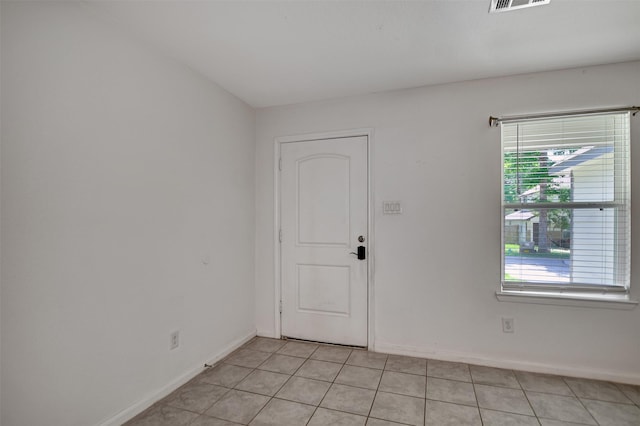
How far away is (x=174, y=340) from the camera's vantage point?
7.49ft

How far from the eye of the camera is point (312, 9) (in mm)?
1761

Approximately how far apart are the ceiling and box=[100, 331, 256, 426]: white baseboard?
237cm

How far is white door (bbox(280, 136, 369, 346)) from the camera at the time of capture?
9.82 ft

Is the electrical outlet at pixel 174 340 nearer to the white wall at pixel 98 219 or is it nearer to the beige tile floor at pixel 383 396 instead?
the white wall at pixel 98 219

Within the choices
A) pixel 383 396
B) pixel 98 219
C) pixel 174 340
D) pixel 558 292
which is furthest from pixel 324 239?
pixel 558 292

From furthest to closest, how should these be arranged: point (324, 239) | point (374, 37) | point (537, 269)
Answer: point (324, 239)
point (537, 269)
point (374, 37)

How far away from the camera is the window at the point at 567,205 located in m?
2.38

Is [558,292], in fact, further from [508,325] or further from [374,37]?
[374,37]

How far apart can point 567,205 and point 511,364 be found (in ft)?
4.51

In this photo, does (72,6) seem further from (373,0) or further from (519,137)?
(519,137)

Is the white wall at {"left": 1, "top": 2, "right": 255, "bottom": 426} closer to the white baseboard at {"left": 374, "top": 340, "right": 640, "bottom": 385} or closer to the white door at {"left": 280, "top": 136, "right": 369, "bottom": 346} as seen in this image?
the white door at {"left": 280, "top": 136, "right": 369, "bottom": 346}

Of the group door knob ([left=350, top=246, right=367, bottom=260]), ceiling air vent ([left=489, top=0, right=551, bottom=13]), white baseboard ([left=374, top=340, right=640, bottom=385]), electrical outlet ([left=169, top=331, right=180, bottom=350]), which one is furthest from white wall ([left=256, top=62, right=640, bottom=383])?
electrical outlet ([left=169, top=331, right=180, bottom=350])

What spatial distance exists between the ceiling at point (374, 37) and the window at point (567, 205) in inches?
21.0

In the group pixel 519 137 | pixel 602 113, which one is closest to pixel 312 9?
pixel 519 137
